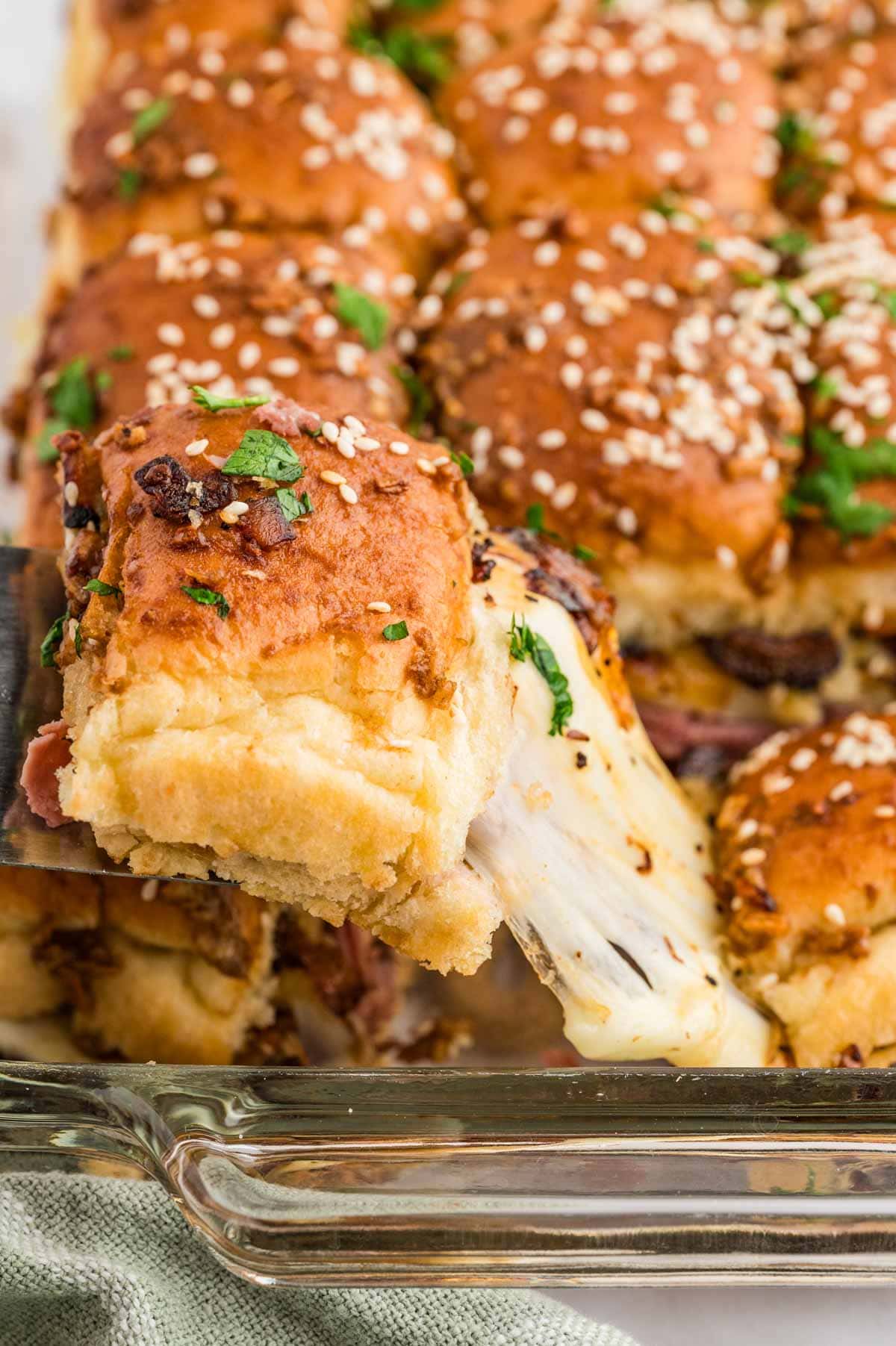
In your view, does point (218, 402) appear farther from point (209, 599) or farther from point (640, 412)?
Result: point (640, 412)

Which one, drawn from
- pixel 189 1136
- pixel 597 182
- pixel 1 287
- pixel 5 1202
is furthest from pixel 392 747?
pixel 1 287

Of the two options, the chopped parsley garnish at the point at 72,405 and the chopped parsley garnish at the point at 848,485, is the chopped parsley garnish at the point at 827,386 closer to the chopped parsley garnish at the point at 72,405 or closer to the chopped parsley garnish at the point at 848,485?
the chopped parsley garnish at the point at 848,485

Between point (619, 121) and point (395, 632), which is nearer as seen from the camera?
point (395, 632)

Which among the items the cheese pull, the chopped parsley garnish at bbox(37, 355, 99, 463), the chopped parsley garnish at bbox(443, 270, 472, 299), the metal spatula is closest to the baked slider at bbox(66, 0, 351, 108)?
the chopped parsley garnish at bbox(443, 270, 472, 299)

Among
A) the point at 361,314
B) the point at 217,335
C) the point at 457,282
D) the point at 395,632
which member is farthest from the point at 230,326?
the point at 395,632

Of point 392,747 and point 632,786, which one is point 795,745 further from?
point 392,747

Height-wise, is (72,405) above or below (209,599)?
below

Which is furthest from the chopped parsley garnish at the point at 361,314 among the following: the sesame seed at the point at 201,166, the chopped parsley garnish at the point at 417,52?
the chopped parsley garnish at the point at 417,52
